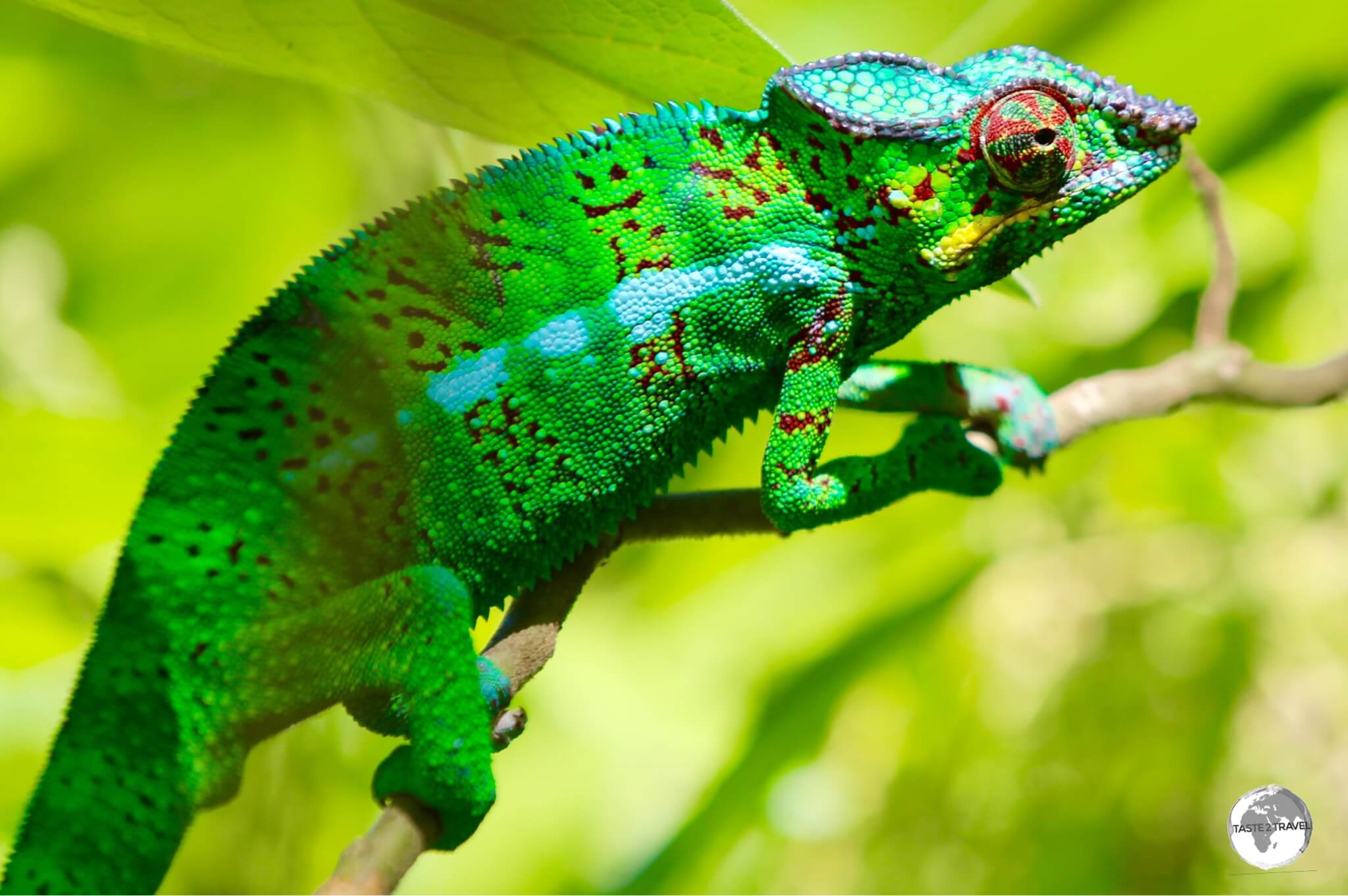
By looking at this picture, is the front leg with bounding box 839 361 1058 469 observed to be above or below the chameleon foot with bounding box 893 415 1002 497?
above

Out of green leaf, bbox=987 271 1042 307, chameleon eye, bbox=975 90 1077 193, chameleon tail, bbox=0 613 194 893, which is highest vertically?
chameleon eye, bbox=975 90 1077 193

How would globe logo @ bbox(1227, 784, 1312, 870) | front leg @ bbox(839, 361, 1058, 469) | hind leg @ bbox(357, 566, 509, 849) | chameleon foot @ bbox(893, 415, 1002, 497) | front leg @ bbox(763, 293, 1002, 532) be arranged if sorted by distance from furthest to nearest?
globe logo @ bbox(1227, 784, 1312, 870) < front leg @ bbox(839, 361, 1058, 469) < chameleon foot @ bbox(893, 415, 1002, 497) < front leg @ bbox(763, 293, 1002, 532) < hind leg @ bbox(357, 566, 509, 849)

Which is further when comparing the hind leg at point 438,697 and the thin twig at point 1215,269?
the thin twig at point 1215,269

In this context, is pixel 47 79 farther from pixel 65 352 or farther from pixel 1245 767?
pixel 1245 767

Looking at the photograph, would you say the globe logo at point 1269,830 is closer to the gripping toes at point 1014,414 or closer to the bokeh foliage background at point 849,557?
the bokeh foliage background at point 849,557

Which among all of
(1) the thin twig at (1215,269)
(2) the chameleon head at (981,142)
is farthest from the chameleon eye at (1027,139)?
(1) the thin twig at (1215,269)

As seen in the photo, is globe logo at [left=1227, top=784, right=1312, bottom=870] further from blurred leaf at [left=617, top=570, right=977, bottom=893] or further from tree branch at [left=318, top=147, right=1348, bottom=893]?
tree branch at [left=318, top=147, right=1348, bottom=893]

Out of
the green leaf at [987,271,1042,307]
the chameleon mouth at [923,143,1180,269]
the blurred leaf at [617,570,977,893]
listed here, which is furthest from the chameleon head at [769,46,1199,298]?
the blurred leaf at [617,570,977,893]
